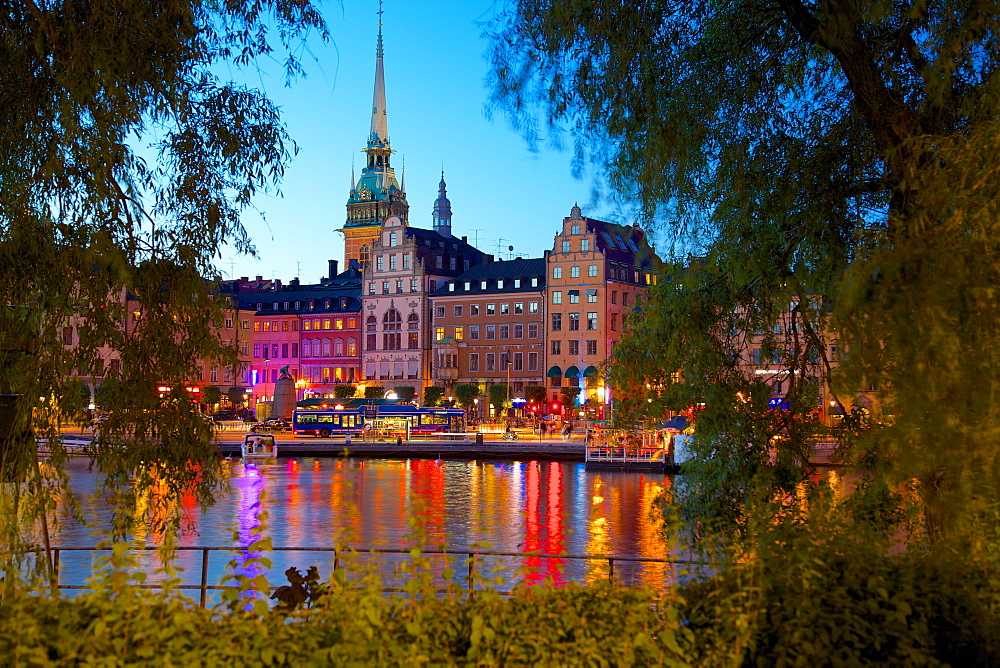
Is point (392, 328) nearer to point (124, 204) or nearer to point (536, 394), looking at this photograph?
point (536, 394)

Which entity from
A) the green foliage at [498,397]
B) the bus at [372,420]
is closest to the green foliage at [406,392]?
the green foliage at [498,397]

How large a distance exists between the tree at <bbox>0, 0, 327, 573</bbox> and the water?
933cm

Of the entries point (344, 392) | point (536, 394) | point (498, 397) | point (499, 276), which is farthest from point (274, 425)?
point (499, 276)

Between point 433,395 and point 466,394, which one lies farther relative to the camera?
point 433,395

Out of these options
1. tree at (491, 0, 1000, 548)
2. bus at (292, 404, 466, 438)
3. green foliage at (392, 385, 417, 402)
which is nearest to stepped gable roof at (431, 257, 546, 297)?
green foliage at (392, 385, 417, 402)

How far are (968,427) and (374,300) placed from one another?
126 meters

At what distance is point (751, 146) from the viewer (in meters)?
15.1

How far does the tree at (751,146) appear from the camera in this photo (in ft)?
40.5

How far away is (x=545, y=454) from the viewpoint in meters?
74.0

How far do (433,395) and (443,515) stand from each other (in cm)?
7483

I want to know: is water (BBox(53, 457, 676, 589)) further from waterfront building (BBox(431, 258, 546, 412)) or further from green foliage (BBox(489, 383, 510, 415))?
waterfront building (BBox(431, 258, 546, 412))

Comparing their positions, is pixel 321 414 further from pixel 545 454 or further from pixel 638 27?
pixel 638 27

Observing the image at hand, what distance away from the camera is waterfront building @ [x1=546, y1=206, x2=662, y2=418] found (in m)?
114

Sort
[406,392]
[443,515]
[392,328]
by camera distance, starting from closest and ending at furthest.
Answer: [443,515] → [406,392] → [392,328]
